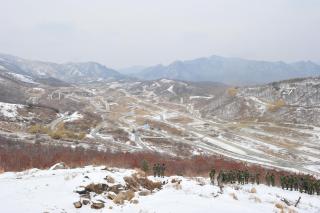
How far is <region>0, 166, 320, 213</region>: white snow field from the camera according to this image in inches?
794

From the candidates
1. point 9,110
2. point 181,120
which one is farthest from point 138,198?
point 181,120

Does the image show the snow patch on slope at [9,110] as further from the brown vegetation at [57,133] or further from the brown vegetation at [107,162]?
the brown vegetation at [107,162]

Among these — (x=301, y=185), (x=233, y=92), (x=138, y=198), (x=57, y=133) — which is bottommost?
(x=57, y=133)

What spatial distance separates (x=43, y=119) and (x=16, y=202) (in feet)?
360

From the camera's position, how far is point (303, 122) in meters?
121

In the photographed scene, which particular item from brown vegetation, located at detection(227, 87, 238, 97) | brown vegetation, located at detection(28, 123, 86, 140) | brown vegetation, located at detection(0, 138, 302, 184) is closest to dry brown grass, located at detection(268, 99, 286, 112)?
brown vegetation, located at detection(227, 87, 238, 97)

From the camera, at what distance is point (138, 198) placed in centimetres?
2255

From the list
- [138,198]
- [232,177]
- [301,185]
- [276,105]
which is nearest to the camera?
[138,198]

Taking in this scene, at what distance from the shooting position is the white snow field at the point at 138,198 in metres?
20.2

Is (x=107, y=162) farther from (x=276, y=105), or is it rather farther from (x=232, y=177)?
(x=276, y=105)

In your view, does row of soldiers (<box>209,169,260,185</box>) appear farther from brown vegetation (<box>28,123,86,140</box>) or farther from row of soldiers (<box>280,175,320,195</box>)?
brown vegetation (<box>28,123,86,140</box>)

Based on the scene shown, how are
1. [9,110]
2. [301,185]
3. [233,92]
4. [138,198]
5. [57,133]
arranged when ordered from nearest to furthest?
[138,198], [301,185], [57,133], [9,110], [233,92]

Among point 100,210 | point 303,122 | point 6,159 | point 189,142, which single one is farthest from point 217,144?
point 100,210

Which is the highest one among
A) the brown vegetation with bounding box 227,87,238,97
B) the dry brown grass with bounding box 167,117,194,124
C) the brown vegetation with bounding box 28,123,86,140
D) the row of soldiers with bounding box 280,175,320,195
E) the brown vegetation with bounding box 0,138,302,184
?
the brown vegetation with bounding box 227,87,238,97
